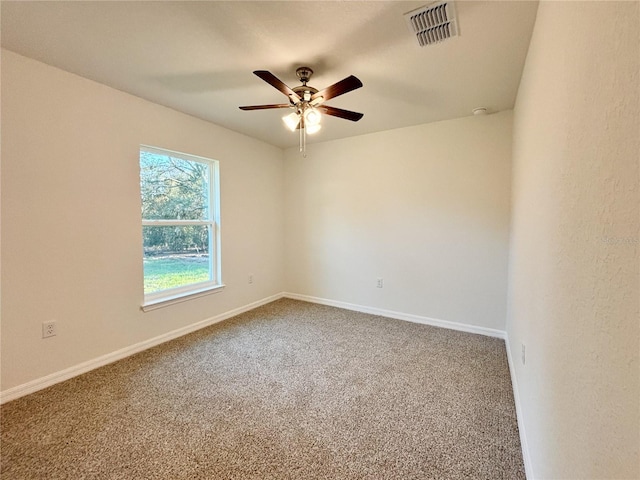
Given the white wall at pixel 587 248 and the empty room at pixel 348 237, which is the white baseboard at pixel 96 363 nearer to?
the empty room at pixel 348 237


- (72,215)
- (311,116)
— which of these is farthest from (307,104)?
(72,215)

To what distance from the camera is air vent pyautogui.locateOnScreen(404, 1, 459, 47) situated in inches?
62.5

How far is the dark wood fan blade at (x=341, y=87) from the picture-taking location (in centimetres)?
183

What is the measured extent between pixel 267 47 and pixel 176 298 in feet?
8.41

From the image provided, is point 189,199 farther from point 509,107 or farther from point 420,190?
point 509,107

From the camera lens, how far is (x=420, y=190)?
11.5ft

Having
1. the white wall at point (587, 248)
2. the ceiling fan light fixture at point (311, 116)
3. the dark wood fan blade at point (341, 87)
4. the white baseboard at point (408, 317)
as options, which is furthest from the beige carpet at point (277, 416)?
the dark wood fan blade at point (341, 87)

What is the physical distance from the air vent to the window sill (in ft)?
10.4

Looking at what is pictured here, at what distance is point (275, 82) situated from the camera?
1912 millimetres

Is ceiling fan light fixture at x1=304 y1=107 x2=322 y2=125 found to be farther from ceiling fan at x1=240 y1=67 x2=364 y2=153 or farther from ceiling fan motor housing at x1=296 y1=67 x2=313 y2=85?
ceiling fan motor housing at x1=296 y1=67 x2=313 y2=85

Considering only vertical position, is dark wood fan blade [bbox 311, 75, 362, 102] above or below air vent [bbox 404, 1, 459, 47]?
below

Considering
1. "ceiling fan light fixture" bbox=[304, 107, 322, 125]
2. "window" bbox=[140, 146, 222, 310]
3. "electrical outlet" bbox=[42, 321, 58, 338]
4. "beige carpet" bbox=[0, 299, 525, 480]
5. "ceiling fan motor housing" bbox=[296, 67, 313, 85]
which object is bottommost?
"beige carpet" bbox=[0, 299, 525, 480]

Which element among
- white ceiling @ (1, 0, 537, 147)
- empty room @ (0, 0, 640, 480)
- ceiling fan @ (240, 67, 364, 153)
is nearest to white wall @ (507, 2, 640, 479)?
empty room @ (0, 0, 640, 480)

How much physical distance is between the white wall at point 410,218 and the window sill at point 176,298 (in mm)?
1450
